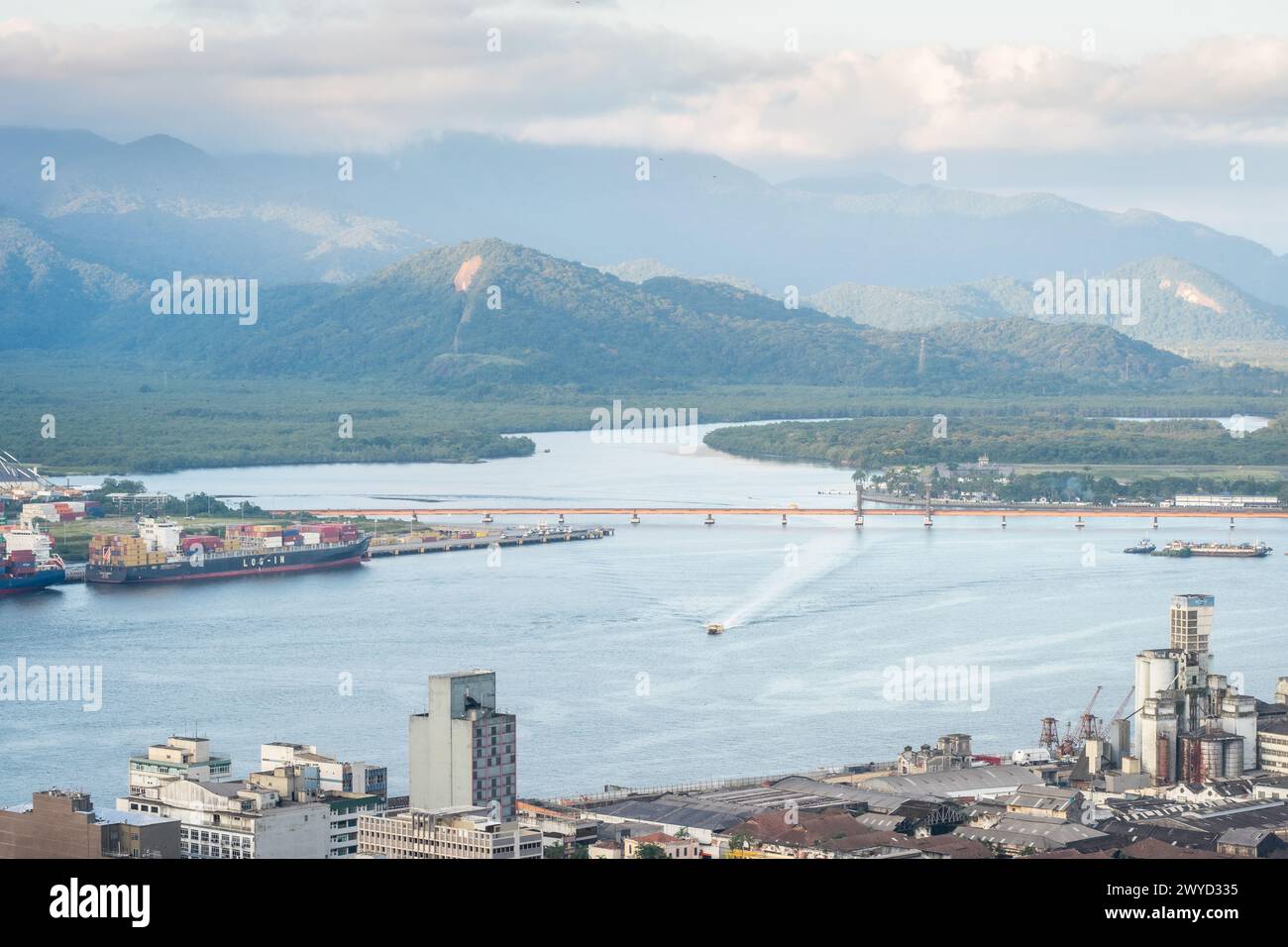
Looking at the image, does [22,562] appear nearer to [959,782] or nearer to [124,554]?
[124,554]

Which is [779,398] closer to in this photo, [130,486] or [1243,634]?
[130,486]

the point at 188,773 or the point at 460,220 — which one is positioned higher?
the point at 460,220

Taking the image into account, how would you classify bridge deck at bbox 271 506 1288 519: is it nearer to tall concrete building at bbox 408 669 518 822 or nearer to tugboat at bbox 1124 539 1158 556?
tugboat at bbox 1124 539 1158 556

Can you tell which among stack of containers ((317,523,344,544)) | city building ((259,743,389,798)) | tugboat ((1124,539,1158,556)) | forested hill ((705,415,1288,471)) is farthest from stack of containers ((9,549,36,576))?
forested hill ((705,415,1288,471))

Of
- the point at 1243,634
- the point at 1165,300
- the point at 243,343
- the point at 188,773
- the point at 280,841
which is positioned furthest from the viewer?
the point at 1165,300

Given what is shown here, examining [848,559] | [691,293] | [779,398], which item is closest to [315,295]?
[691,293]

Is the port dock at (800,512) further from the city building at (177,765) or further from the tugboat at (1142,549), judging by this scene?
the city building at (177,765)
